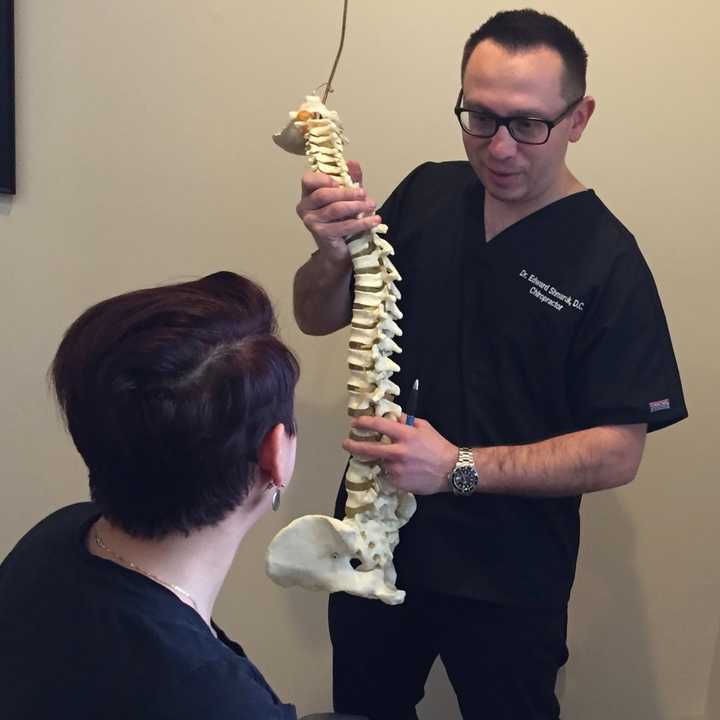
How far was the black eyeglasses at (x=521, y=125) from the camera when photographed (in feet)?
4.10

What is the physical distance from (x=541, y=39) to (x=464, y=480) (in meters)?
0.64

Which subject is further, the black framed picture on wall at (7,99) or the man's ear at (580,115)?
the black framed picture on wall at (7,99)

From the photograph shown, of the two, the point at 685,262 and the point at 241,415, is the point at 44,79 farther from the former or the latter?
the point at 685,262

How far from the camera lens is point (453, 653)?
1385 mm

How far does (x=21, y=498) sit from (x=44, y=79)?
0.83m

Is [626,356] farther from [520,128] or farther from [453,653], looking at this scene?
[453,653]

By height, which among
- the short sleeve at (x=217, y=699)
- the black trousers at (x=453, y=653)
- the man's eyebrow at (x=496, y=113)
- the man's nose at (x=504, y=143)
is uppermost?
the man's eyebrow at (x=496, y=113)

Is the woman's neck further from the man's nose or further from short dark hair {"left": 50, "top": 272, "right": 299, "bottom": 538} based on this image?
the man's nose

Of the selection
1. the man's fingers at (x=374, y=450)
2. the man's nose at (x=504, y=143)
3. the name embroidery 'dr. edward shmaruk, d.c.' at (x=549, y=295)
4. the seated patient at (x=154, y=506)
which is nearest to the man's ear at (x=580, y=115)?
the man's nose at (x=504, y=143)

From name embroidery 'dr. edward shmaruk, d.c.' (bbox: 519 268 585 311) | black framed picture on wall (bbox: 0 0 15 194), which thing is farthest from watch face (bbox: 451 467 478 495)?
black framed picture on wall (bbox: 0 0 15 194)

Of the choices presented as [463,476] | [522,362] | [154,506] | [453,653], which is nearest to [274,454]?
[154,506]

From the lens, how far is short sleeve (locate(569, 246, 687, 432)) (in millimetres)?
1260

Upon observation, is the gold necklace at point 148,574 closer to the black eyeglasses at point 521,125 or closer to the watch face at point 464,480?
the watch face at point 464,480

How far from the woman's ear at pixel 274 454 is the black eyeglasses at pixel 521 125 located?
623 mm
